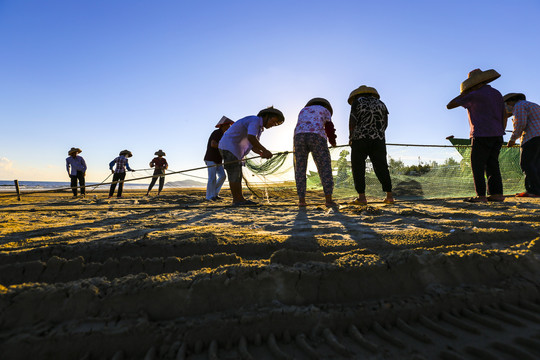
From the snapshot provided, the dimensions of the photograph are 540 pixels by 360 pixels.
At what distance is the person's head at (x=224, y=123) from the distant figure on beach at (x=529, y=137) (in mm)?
5338

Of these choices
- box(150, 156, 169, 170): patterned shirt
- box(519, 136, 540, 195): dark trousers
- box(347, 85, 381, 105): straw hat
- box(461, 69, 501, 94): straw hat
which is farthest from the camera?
box(150, 156, 169, 170): patterned shirt

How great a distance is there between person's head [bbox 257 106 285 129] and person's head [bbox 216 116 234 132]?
5.33 ft

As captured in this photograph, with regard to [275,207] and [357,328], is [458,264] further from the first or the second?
[275,207]

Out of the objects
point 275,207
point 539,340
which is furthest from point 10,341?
point 275,207

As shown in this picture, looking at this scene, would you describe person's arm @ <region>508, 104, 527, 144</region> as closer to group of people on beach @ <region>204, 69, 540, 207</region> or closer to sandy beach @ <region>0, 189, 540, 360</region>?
group of people on beach @ <region>204, 69, 540, 207</region>

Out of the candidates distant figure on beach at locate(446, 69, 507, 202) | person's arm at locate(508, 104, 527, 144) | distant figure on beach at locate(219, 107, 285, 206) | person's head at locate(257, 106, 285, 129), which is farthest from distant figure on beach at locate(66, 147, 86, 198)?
person's arm at locate(508, 104, 527, 144)

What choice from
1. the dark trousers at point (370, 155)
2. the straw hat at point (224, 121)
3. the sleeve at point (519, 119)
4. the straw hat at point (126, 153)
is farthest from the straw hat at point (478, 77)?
the straw hat at point (126, 153)

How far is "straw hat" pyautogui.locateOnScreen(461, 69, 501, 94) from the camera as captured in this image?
4.03 metres

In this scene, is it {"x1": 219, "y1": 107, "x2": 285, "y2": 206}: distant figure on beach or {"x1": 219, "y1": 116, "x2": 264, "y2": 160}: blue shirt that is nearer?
{"x1": 219, "y1": 107, "x2": 285, "y2": 206}: distant figure on beach

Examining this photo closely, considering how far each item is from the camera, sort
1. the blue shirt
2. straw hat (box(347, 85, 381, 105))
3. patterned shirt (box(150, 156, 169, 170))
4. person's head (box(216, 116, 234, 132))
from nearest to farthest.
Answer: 1. straw hat (box(347, 85, 381, 105))
2. the blue shirt
3. person's head (box(216, 116, 234, 132))
4. patterned shirt (box(150, 156, 169, 170))

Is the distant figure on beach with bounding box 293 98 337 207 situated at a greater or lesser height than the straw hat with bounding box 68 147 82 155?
lesser

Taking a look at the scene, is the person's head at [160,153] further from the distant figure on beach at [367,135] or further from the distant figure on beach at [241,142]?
the distant figure on beach at [367,135]

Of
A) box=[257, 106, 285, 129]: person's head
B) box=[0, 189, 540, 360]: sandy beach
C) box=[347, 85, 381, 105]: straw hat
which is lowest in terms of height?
box=[0, 189, 540, 360]: sandy beach

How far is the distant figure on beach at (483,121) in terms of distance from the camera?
13.3 feet
